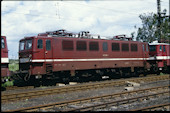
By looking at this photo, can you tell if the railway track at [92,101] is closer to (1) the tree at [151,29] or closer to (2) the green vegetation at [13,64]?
(2) the green vegetation at [13,64]

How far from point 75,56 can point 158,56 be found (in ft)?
37.1

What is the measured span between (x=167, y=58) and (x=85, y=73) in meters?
11.6

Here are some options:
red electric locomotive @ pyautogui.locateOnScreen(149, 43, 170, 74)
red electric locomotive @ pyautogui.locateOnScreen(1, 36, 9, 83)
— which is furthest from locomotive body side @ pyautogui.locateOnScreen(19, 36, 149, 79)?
red electric locomotive @ pyautogui.locateOnScreen(149, 43, 170, 74)

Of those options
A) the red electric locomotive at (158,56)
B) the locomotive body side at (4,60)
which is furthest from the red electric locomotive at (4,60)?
the red electric locomotive at (158,56)

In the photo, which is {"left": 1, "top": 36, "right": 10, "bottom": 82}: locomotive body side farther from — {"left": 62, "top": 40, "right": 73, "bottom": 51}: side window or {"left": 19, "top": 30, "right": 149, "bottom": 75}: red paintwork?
{"left": 62, "top": 40, "right": 73, "bottom": 51}: side window

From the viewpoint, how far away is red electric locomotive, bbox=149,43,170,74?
79.8 ft

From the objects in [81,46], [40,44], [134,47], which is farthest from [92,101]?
[134,47]

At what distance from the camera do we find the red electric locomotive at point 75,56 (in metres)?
15.7

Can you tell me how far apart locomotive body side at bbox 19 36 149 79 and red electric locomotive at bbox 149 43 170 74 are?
296 centimetres

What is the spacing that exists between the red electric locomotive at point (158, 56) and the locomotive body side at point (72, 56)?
2957 mm

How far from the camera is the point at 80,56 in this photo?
1795 centimetres

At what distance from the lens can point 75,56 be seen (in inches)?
695

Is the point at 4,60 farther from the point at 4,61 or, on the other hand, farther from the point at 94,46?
the point at 94,46

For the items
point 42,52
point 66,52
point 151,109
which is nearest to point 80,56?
point 66,52
